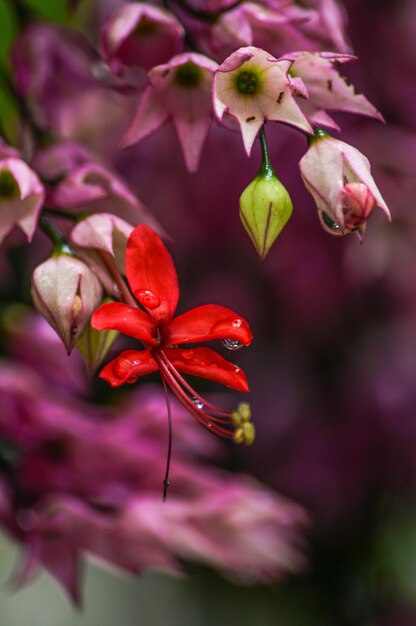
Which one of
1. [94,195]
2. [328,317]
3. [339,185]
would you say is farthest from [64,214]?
[328,317]

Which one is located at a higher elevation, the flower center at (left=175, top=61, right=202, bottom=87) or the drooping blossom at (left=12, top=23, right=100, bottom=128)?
the flower center at (left=175, top=61, right=202, bottom=87)

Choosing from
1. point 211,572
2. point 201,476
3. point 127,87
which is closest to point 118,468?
point 201,476

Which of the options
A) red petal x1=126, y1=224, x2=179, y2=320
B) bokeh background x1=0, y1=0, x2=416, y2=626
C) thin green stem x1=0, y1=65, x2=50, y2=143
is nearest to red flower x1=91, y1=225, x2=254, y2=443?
red petal x1=126, y1=224, x2=179, y2=320

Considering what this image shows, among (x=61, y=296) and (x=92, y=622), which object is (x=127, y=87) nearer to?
(x=61, y=296)

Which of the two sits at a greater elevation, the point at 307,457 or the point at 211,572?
the point at 307,457

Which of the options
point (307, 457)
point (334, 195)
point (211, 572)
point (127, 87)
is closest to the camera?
point (334, 195)

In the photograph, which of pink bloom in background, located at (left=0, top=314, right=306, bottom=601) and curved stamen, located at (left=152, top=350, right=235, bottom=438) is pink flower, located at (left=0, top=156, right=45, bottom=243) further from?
pink bloom in background, located at (left=0, top=314, right=306, bottom=601)

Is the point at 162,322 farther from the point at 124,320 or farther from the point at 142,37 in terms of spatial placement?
the point at 142,37
